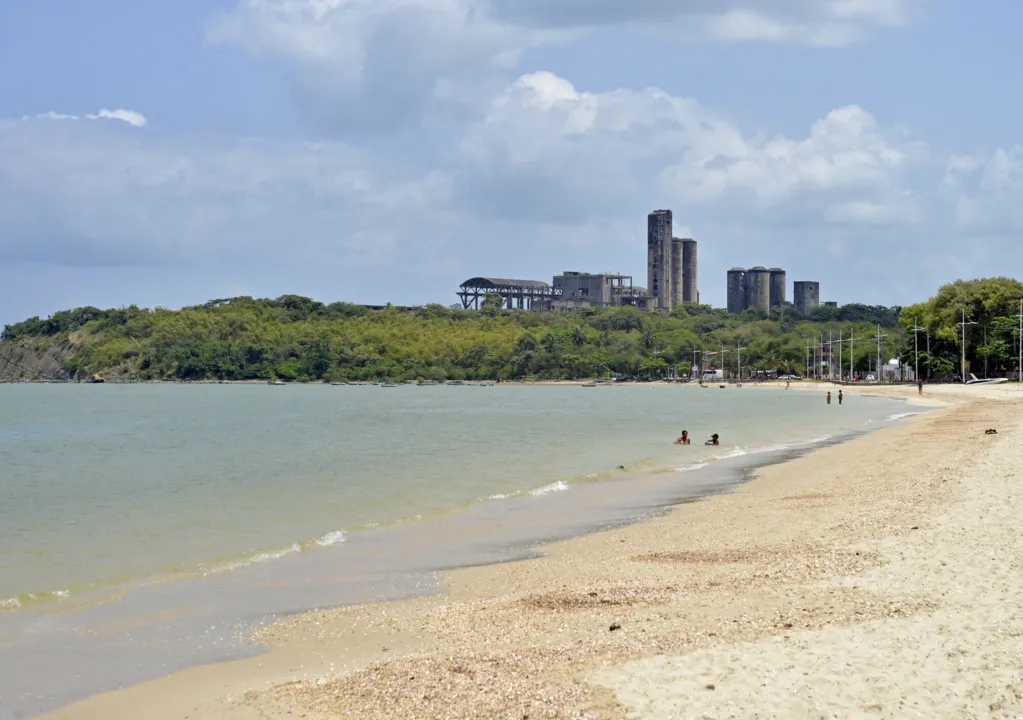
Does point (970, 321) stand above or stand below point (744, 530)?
above

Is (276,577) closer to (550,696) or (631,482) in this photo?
(550,696)

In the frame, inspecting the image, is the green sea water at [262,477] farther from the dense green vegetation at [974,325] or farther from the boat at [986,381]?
the dense green vegetation at [974,325]

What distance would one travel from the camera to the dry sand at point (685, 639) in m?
7.00

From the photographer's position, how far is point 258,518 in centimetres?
1973

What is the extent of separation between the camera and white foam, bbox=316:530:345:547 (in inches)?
648

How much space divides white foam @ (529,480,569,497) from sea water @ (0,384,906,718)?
0.04 m

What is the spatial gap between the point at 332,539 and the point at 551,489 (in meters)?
8.26

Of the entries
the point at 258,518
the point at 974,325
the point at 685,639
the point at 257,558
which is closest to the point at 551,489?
the point at 258,518

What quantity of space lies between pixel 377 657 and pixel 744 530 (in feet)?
26.1

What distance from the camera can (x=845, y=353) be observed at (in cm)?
17250

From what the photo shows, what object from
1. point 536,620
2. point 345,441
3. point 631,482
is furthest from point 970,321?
point 536,620

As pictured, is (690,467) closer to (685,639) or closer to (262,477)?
(262,477)

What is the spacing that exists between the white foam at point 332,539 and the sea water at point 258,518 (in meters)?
0.04

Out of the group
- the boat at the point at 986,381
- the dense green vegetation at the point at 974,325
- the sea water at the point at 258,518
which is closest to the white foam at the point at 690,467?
the sea water at the point at 258,518
